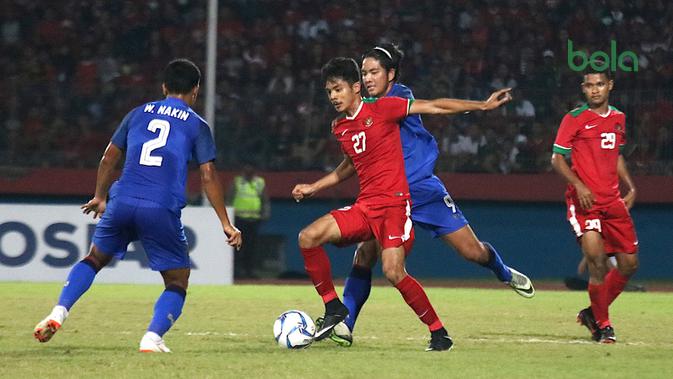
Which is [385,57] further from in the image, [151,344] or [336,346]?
[151,344]

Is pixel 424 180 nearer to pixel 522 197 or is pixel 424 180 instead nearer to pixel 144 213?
pixel 144 213

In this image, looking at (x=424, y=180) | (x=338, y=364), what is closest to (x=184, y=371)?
(x=338, y=364)

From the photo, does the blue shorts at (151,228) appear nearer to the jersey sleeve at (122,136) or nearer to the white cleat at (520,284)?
the jersey sleeve at (122,136)

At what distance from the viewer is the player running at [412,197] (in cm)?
883

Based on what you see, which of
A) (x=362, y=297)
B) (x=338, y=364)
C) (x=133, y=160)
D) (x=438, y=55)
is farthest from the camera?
(x=438, y=55)

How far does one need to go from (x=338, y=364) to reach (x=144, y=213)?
1573 millimetres

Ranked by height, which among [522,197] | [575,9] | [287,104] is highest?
[575,9]

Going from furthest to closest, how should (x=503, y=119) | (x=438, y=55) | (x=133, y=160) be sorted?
(x=438, y=55), (x=503, y=119), (x=133, y=160)

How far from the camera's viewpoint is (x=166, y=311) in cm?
791

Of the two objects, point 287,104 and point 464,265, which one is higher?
point 287,104

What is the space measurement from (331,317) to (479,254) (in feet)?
5.59

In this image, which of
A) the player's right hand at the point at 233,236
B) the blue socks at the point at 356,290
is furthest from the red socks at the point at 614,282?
the player's right hand at the point at 233,236

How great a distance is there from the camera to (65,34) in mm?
23000

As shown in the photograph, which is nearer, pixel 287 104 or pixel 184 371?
pixel 184 371
